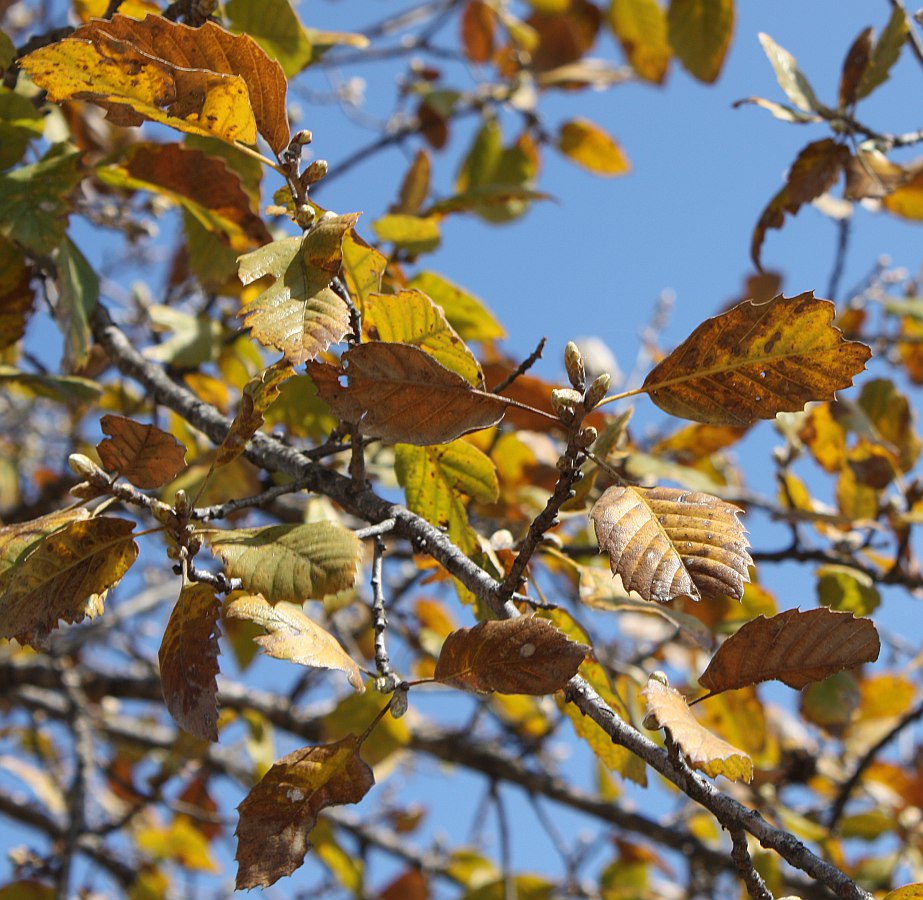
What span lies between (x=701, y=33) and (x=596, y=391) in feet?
5.32

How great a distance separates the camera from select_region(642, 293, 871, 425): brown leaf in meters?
Answer: 0.92

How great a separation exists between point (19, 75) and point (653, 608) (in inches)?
51.7

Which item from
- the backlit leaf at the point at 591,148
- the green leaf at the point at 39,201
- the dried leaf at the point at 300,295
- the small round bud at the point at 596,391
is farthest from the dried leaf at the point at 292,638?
the backlit leaf at the point at 591,148

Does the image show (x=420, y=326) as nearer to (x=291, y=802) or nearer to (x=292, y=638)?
(x=292, y=638)

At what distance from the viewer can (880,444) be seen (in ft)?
6.33

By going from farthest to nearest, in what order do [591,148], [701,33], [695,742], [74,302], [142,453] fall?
1. [591,148]
2. [701,33]
3. [74,302]
4. [142,453]
5. [695,742]

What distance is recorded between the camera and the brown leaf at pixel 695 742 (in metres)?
0.75

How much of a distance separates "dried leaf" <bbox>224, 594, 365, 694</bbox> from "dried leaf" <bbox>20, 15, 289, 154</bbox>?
0.51m

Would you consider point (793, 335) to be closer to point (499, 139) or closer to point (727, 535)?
point (727, 535)

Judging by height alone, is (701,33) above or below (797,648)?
above

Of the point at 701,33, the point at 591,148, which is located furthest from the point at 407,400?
the point at 591,148

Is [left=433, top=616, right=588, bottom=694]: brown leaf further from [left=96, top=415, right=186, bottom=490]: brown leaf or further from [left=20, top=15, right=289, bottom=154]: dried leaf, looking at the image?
[left=20, top=15, right=289, bottom=154]: dried leaf

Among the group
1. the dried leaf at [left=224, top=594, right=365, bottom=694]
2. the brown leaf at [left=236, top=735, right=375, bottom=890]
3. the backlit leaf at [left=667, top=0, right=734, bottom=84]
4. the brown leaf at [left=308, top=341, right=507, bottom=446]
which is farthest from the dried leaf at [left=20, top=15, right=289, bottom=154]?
the backlit leaf at [left=667, top=0, right=734, bottom=84]

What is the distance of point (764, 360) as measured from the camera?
3.05 feet
